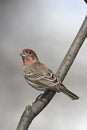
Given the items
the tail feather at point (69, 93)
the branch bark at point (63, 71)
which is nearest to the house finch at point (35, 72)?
the tail feather at point (69, 93)

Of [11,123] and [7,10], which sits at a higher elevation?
[11,123]

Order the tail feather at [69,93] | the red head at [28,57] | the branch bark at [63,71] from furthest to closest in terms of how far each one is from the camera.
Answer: the red head at [28,57]
the tail feather at [69,93]
the branch bark at [63,71]

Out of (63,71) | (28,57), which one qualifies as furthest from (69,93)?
(63,71)

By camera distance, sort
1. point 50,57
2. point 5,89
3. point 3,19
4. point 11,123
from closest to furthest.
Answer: point 11,123, point 5,89, point 50,57, point 3,19

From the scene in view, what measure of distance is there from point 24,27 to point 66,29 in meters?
0.43

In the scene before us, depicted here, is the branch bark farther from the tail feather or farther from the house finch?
the house finch

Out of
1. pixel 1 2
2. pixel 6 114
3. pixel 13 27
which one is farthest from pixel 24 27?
pixel 6 114

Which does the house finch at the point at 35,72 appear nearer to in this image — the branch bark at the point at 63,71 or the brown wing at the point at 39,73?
the brown wing at the point at 39,73

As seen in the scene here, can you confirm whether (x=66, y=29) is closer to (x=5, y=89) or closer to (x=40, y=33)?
(x=40, y=33)

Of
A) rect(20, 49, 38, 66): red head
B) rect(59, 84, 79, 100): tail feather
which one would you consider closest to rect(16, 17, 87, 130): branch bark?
rect(59, 84, 79, 100): tail feather

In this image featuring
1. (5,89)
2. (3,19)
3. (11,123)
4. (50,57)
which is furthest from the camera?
(3,19)

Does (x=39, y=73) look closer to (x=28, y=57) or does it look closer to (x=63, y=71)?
(x=28, y=57)

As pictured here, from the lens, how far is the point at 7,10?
611cm

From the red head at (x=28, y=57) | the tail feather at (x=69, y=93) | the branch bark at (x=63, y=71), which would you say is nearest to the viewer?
the branch bark at (x=63, y=71)
